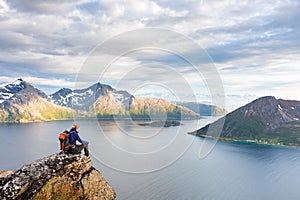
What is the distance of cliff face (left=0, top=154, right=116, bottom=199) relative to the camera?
50.5 feet

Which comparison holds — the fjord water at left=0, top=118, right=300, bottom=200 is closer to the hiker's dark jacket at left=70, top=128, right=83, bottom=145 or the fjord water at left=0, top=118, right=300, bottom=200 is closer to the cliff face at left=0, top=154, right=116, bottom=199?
the hiker's dark jacket at left=70, top=128, right=83, bottom=145

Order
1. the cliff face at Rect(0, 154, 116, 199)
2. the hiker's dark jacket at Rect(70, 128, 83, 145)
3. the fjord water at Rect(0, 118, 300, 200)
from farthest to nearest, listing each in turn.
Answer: the fjord water at Rect(0, 118, 300, 200) → the hiker's dark jacket at Rect(70, 128, 83, 145) → the cliff face at Rect(0, 154, 116, 199)

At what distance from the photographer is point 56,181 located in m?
16.2

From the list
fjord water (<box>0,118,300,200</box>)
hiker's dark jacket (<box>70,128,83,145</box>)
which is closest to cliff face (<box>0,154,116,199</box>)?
hiker's dark jacket (<box>70,128,83,145</box>)

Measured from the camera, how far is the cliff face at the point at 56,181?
50.5 ft

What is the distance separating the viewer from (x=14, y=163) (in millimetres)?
133750

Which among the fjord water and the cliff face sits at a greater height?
the cliff face

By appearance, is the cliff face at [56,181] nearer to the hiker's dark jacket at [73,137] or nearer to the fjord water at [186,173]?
the hiker's dark jacket at [73,137]

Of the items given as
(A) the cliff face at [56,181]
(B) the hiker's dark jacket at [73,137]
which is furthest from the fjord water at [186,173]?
(A) the cliff face at [56,181]

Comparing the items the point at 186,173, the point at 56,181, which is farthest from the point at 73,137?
the point at 186,173

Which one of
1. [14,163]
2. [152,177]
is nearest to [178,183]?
[152,177]

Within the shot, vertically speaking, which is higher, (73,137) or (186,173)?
(73,137)

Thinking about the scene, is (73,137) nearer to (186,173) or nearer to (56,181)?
(56,181)

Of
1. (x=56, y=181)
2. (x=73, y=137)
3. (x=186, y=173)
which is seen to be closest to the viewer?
(x=56, y=181)
